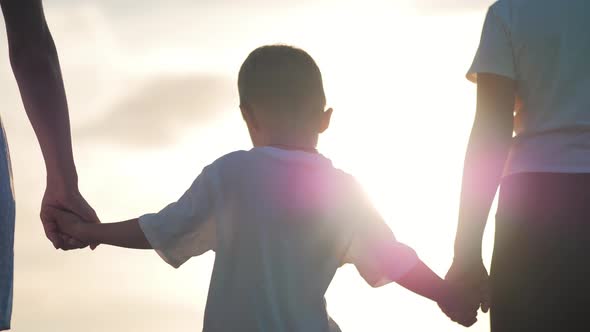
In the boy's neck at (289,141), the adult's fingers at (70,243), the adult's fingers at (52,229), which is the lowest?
the adult's fingers at (70,243)

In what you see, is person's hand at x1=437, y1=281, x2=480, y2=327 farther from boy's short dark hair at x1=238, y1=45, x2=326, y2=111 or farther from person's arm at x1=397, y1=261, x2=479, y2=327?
boy's short dark hair at x1=238, y1=45, x2=326, y2=111

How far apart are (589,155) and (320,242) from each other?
115 cm

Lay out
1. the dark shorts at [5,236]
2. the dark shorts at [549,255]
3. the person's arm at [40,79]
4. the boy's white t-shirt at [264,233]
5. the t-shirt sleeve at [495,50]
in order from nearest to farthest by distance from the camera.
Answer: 1. the dark shorts at [5,236]
2. the dark shorts at [549,255]
3. the boy's white t-shirt at [264,233]
4. the t-shirt sleeve at [495,50]
5. the person's arm at [40,79]

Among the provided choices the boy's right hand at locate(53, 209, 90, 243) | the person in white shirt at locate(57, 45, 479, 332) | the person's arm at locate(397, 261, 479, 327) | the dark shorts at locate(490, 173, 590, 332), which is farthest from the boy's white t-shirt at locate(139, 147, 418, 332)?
the dark shorts at locate(490, 173, 590, 332)

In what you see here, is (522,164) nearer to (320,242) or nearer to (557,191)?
(557,191)

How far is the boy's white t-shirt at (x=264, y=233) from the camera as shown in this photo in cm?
441

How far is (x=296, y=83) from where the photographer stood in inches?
181

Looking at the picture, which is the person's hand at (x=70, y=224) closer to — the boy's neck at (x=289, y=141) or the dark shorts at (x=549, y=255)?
the boy's neck at (x=289, y=141)

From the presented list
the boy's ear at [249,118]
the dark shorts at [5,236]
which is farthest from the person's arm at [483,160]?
the dark shorts at [5,236]

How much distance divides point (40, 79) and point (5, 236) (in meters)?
0.92

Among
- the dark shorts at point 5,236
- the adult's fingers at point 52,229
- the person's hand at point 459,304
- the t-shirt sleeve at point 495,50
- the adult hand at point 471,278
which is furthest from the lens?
the adult's fingers at point 52,229

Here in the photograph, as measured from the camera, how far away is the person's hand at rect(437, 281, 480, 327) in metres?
4.84

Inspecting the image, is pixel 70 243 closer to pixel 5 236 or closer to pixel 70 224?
pixel 70 224

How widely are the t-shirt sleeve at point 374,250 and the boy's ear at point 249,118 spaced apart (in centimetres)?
55
